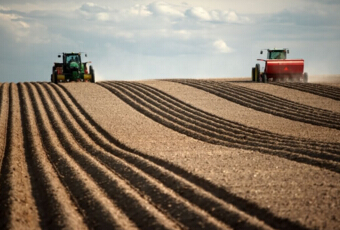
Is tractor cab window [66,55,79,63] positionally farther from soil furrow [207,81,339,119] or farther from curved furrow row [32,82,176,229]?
curved furrow row [32,82,176,229]

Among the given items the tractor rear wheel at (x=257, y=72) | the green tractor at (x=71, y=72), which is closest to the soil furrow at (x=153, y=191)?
the green tractor at (x=71, y=72)

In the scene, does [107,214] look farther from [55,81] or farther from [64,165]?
[55,81]

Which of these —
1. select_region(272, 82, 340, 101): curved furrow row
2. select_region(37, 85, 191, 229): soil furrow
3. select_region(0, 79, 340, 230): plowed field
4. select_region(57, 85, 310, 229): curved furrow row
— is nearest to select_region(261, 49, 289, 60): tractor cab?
select_region(272, 82, 340, 101): curved furrow row

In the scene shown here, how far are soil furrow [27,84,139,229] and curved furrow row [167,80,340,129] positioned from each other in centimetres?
848

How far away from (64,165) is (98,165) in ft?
2.89

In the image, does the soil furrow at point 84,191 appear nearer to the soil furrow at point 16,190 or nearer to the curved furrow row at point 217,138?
the soil furrow at point 16,190

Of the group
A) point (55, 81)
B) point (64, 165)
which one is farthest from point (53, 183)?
point (55, 81)

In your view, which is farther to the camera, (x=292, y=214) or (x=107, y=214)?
(x=107, y=214)

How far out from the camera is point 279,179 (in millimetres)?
9109

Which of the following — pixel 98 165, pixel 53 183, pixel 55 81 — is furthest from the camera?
pixel 55 81

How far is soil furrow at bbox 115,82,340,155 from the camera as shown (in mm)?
12547

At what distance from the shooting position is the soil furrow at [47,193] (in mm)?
7562

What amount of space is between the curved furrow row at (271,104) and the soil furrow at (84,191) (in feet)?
27.8

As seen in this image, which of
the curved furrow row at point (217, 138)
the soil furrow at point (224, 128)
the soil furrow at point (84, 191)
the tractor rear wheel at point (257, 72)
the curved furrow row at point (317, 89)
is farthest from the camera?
the tractor rear wheel at point (257, 72)
